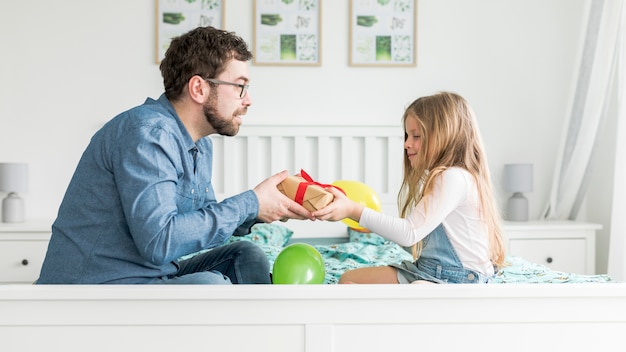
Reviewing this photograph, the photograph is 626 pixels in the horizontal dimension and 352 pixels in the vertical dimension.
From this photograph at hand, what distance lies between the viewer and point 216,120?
1.87 meters

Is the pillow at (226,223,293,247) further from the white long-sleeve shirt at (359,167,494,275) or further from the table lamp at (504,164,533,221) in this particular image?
the white long-sleeve shirt at (359,167,494,275)

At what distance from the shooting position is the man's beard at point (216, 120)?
1.85 metres

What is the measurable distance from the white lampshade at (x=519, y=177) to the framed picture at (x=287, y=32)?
118 centimetres

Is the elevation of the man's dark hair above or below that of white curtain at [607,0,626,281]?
above

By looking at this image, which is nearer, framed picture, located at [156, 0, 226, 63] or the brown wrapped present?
the brown wrapped present

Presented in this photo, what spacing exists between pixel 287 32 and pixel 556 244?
1795 mm

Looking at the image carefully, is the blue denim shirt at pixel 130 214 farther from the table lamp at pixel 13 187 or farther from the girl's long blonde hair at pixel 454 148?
the table lamp at pixel 13 187

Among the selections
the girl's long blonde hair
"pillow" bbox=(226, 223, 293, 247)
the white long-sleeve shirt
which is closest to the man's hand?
the white long-sleeve shirt

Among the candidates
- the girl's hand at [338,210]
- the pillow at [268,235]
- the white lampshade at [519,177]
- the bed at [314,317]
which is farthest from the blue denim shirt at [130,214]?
the white lampshade at [519,177]

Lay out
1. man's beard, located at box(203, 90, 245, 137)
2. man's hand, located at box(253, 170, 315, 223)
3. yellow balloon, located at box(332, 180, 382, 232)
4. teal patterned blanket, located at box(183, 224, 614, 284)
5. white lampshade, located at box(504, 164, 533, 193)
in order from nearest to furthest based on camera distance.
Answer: man's hand, located at box(253, 170, 315, 223)
man's beard, located at box(203, 90, 245, 137)
teal patterned blanket, located at box(183, 224, 614, 284)
yellow balloon, located at box(332, 180, 382, 232)
white lampshade, located at box(504, 164, 533, 193)

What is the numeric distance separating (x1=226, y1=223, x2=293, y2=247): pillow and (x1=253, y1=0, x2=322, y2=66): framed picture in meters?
0.98

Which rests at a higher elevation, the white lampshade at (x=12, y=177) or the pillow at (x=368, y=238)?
the white lampshade at (x=12, y=177)

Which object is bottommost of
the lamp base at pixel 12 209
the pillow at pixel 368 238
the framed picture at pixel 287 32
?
the pillow at pixel 368 238

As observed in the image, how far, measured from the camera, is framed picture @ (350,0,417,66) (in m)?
4.05
